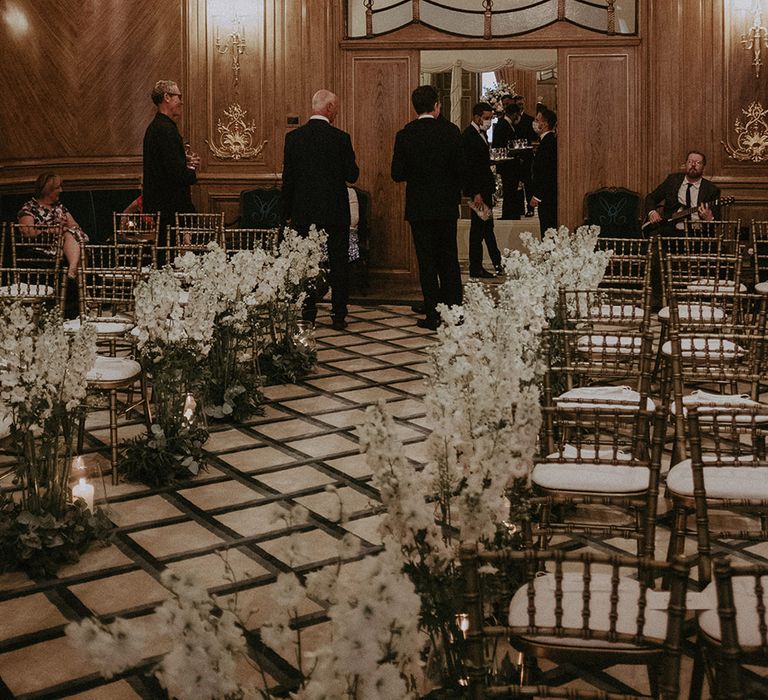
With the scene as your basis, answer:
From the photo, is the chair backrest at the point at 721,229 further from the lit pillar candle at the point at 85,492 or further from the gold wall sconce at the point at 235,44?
the gold wall sconce at the point at 235,44

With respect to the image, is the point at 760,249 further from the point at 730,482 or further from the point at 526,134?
the point at 730,482

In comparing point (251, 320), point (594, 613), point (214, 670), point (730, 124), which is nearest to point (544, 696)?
point (594, 613)

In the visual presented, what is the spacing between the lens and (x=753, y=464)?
2979mm

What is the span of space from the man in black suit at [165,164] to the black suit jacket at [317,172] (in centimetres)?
77

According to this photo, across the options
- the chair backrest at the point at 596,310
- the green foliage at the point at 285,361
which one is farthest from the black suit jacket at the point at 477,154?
the chair backrest at the point at 596,310

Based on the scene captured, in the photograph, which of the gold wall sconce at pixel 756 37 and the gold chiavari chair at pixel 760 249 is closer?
the gold chiavari chair at pixel 760 249

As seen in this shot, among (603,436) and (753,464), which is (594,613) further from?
(603,436)

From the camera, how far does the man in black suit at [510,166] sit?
13.6 metres

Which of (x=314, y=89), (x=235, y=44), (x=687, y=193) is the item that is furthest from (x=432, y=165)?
(x=235, y=44)

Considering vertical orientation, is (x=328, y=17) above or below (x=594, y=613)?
above

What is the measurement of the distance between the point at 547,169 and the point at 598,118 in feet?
2.39

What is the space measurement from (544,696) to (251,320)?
4.43 metres

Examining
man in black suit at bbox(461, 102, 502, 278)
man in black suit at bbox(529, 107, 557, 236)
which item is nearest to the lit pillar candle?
man in black suit at bbox(461, 102, 502, 278)

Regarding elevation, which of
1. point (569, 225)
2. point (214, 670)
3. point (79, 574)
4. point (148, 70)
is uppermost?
point (148, 70)
